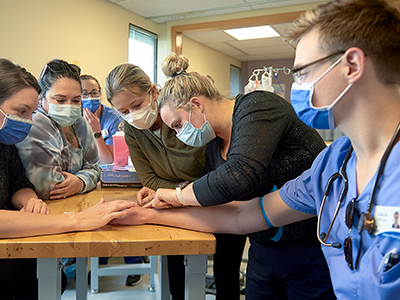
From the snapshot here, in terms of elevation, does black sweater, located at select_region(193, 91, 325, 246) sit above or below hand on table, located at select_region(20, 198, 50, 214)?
above

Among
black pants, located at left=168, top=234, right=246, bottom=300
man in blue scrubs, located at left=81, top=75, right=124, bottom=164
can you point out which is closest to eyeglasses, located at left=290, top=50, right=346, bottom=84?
black pants, located at left=168, top=234, right=246, bottom=300

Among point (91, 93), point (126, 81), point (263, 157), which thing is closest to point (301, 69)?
point (263, 157)

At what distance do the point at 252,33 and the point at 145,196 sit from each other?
5.71 m

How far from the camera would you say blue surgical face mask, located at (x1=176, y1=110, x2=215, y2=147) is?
1355 millimetres

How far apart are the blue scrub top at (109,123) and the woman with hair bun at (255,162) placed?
1.75 metres

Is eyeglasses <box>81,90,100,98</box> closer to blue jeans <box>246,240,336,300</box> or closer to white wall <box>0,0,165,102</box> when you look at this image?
white wall <box>0,0,165,102</box>

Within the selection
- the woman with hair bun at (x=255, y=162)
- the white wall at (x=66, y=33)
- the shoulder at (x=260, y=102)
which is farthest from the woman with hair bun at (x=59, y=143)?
the white wall at (x=66, y=33)

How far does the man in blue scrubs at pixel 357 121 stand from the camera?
0.68m

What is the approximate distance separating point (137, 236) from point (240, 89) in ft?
29.3

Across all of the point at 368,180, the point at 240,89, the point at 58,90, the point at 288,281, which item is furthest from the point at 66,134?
the point at 240,89

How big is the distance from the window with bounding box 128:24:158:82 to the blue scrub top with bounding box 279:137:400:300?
477cm

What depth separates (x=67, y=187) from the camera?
1573 millimetres

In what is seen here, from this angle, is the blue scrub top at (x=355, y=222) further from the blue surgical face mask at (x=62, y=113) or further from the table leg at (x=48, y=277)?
the blue surgical face mask at (x=62, y=113)

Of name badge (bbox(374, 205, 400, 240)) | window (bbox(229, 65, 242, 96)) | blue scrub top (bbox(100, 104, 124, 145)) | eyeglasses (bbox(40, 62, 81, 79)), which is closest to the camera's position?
name badge (bbox(374, 205, 400, 240))
